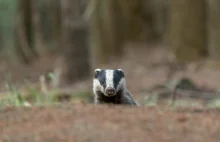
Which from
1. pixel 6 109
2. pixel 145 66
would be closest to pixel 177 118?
pixel 6 109

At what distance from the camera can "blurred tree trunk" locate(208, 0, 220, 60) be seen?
18781 millimetres

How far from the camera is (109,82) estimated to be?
784 cm

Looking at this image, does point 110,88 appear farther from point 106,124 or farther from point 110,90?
point 106,124

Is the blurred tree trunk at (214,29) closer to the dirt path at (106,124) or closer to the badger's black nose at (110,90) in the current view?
the badger's black nose at (110,90)

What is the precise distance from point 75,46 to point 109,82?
34.7 ft

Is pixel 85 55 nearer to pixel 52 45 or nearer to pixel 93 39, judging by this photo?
pixel 93 39

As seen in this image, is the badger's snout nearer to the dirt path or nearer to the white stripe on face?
the white stripe on face

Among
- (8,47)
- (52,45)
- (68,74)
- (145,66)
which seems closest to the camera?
(68,74)

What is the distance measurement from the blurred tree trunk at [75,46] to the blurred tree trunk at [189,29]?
2.88 meters

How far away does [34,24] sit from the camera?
3148cm

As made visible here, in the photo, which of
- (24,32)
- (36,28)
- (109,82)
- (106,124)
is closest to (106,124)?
(106,124)

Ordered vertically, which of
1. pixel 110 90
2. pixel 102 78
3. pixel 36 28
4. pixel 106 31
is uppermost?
pixel 36 28

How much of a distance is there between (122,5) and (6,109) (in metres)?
18.8

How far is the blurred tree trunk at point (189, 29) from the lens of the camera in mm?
19000
